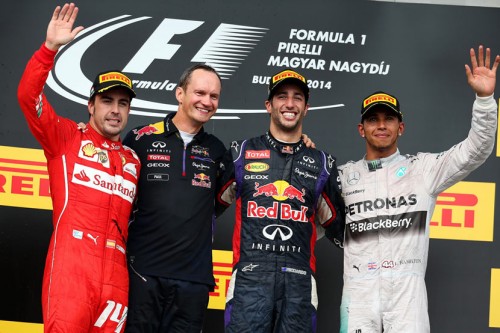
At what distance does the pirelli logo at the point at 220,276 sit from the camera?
4.68 meters

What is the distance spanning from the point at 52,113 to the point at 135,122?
1387 mm

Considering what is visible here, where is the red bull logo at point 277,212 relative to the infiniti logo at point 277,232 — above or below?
above

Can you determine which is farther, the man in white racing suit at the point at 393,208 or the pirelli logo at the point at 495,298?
the pirelli logo at the point at 495,298

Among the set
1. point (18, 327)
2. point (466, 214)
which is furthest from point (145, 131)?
point (466, 214)

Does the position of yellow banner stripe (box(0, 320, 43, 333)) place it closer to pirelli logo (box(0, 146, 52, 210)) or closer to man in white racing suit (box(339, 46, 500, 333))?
pirelli logo (box(0, 146, 52, 210))

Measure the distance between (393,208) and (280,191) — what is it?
57 centimetres

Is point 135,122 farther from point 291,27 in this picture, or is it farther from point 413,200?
point 413,200

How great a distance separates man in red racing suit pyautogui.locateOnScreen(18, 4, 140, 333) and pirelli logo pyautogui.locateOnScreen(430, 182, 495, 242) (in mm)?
2117

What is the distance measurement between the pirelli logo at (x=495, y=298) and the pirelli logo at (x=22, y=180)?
2823 mm

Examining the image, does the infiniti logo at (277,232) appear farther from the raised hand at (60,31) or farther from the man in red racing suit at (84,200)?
the raised hand at (60,31)

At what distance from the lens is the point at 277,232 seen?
11.8 ft

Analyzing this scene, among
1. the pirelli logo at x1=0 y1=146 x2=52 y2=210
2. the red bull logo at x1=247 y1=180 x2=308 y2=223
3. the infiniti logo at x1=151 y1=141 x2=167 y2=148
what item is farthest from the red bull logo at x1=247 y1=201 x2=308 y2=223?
the pirelli logo at x1=0 y1=146 x2=52 y2=210

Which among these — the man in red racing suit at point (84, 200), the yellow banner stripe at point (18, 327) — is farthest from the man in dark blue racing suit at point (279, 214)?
the yellow banner stripe at point (18, 327)

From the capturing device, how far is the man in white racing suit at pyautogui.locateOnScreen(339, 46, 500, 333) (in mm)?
3514
